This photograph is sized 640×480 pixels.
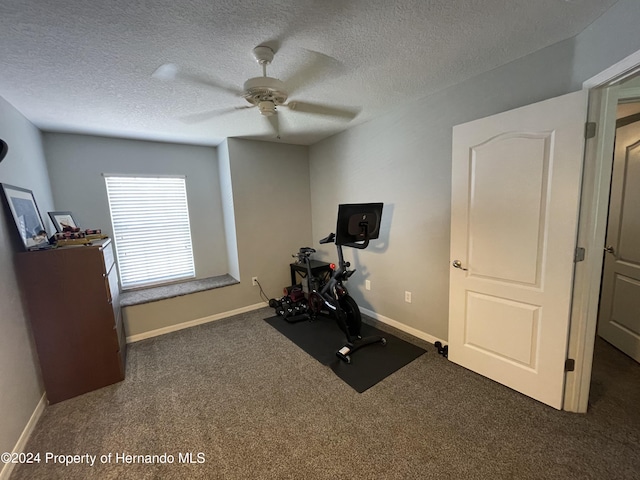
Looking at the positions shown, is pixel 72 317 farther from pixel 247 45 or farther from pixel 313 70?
pixel 313 70

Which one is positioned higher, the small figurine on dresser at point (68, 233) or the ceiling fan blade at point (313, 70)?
the ceiling fan blade at point (313, 70)

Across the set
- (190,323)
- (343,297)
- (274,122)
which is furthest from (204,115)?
(190,323)

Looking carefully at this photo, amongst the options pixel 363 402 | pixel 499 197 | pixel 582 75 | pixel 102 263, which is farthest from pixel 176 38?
pixel 363 402

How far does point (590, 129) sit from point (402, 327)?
224cm

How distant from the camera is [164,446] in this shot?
1.57 m

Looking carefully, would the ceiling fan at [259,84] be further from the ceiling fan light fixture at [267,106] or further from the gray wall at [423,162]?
the gray wall at [423,162]

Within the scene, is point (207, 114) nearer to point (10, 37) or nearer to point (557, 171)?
point (10, 37)

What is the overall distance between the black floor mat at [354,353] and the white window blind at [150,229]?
1.65 m

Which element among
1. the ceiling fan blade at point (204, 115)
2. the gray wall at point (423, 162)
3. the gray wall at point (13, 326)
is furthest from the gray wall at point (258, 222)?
the gray wall at point (13, 326)

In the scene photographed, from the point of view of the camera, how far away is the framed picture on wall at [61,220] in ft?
7.98

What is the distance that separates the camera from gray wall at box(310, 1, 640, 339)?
156 cm

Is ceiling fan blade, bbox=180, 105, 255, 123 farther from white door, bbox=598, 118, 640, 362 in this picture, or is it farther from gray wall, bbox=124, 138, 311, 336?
white door, bbox=598, 118, 640, 362

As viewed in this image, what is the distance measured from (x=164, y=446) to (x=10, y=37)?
2398mm

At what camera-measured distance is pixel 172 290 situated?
3.27m
